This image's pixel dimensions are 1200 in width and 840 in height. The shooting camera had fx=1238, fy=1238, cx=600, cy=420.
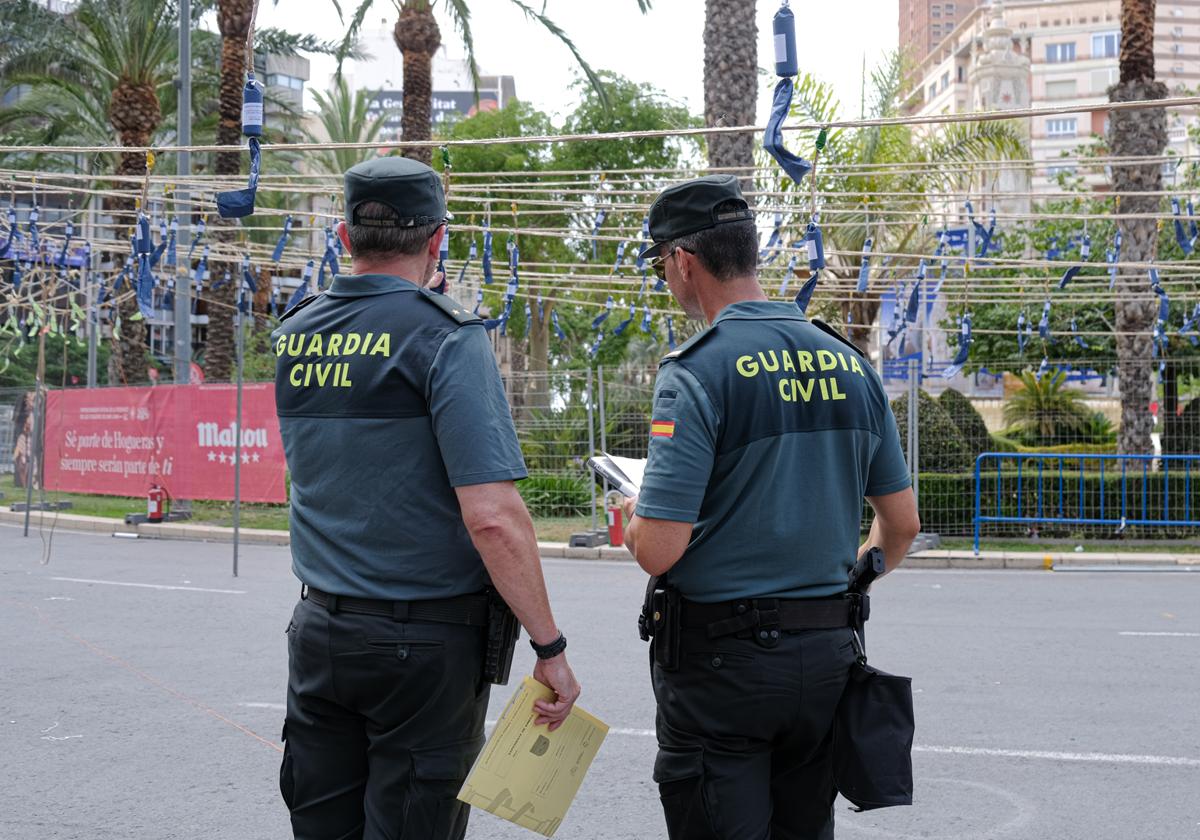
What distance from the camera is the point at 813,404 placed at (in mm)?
2736

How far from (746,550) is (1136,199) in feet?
49.0

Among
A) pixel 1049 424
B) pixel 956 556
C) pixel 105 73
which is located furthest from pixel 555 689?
pixel 105 73

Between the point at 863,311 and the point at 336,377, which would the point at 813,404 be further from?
the point at 863,311

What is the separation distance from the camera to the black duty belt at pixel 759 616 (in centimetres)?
267

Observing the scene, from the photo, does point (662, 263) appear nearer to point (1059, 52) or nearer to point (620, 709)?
point (620, 709)

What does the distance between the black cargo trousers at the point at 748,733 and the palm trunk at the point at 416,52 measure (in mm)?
15248

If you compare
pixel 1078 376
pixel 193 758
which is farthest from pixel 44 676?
pixel 1078 376

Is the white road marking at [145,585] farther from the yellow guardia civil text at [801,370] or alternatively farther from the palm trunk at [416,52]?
the yellow guardia civil text at [801,370]

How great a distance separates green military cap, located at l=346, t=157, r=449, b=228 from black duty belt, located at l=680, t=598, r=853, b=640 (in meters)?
1.09

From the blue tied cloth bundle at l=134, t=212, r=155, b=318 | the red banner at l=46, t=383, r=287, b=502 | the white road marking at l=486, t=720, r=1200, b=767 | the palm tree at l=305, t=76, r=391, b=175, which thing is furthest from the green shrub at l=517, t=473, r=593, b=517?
the palm tree at l=305, t=76, r=391, b=175

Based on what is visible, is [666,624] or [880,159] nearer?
[666,624]

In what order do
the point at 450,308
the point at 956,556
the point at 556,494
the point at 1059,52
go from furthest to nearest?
the point at 1059,52 → the point at 556,494 → the point at 956,556 → the point at 450,308

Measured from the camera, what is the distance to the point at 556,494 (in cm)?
1722

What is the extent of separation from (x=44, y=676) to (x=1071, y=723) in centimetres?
572
